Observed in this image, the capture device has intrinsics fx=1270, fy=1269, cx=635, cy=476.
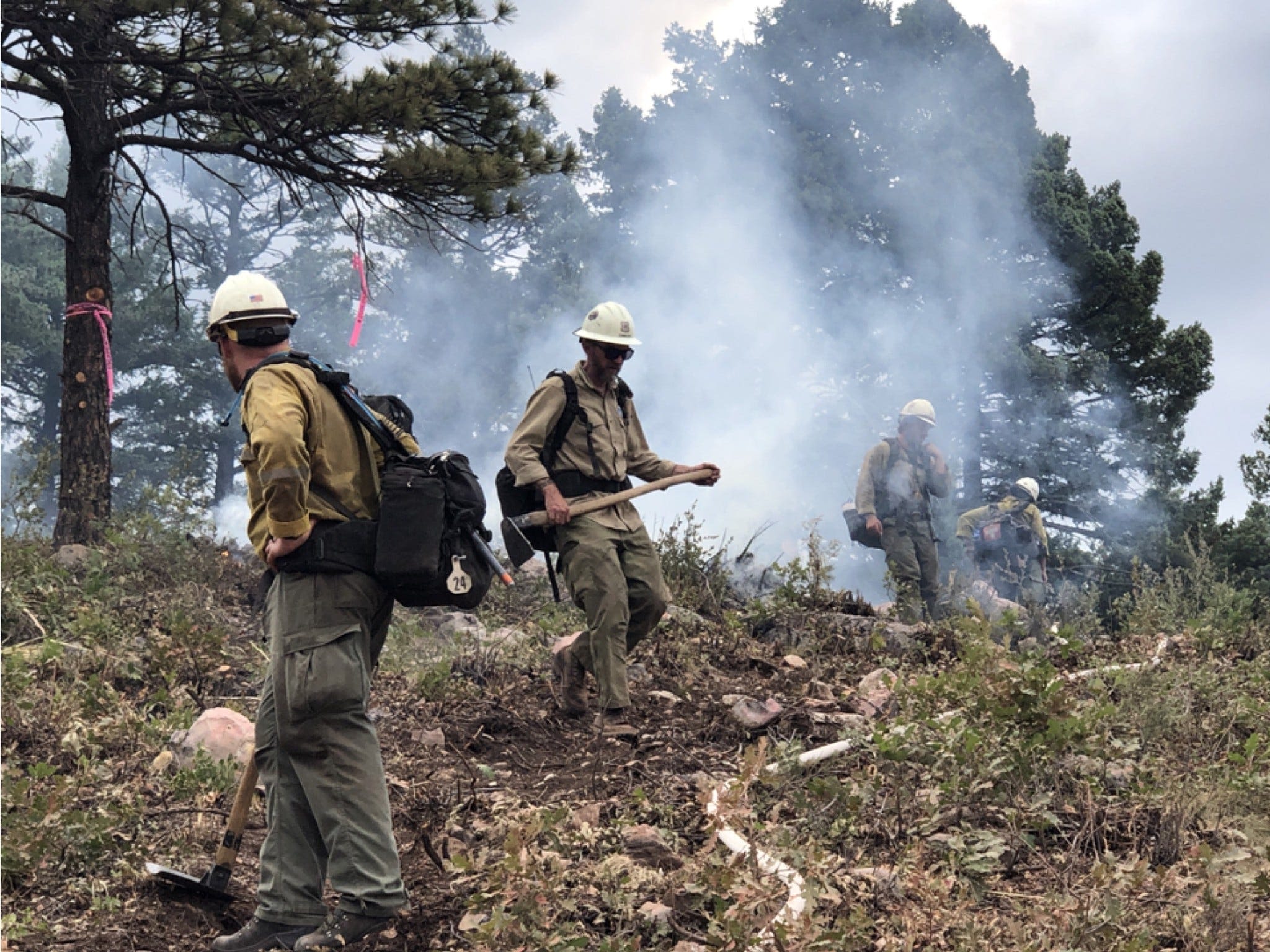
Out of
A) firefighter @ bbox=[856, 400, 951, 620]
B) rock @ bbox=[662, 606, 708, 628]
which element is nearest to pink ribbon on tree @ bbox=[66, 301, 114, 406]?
rock @ bbox=[662, 606, 708, 628]


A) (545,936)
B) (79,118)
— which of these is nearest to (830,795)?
(545,936)

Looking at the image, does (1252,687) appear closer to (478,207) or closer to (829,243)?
(478,207)

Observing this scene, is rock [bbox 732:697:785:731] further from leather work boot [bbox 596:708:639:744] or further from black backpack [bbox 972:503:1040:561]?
black backpack [bbox 972:503:1040:561]

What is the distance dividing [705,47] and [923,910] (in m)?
24.4

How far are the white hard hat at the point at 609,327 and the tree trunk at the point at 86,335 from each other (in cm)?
612

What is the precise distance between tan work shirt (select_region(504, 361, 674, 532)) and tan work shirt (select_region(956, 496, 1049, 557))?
7.16 metres

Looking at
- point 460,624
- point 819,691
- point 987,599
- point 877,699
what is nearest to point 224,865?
point 877,699

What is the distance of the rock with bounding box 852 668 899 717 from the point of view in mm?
5953

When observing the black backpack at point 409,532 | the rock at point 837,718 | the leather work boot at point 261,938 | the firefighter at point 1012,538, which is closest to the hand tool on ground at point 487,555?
the black backpack at point 409,532

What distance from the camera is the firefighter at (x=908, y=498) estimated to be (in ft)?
32.6

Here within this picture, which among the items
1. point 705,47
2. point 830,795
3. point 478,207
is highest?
point 705,47

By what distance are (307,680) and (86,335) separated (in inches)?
324

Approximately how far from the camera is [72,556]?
10211 mm

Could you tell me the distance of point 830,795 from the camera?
4.38 meters
